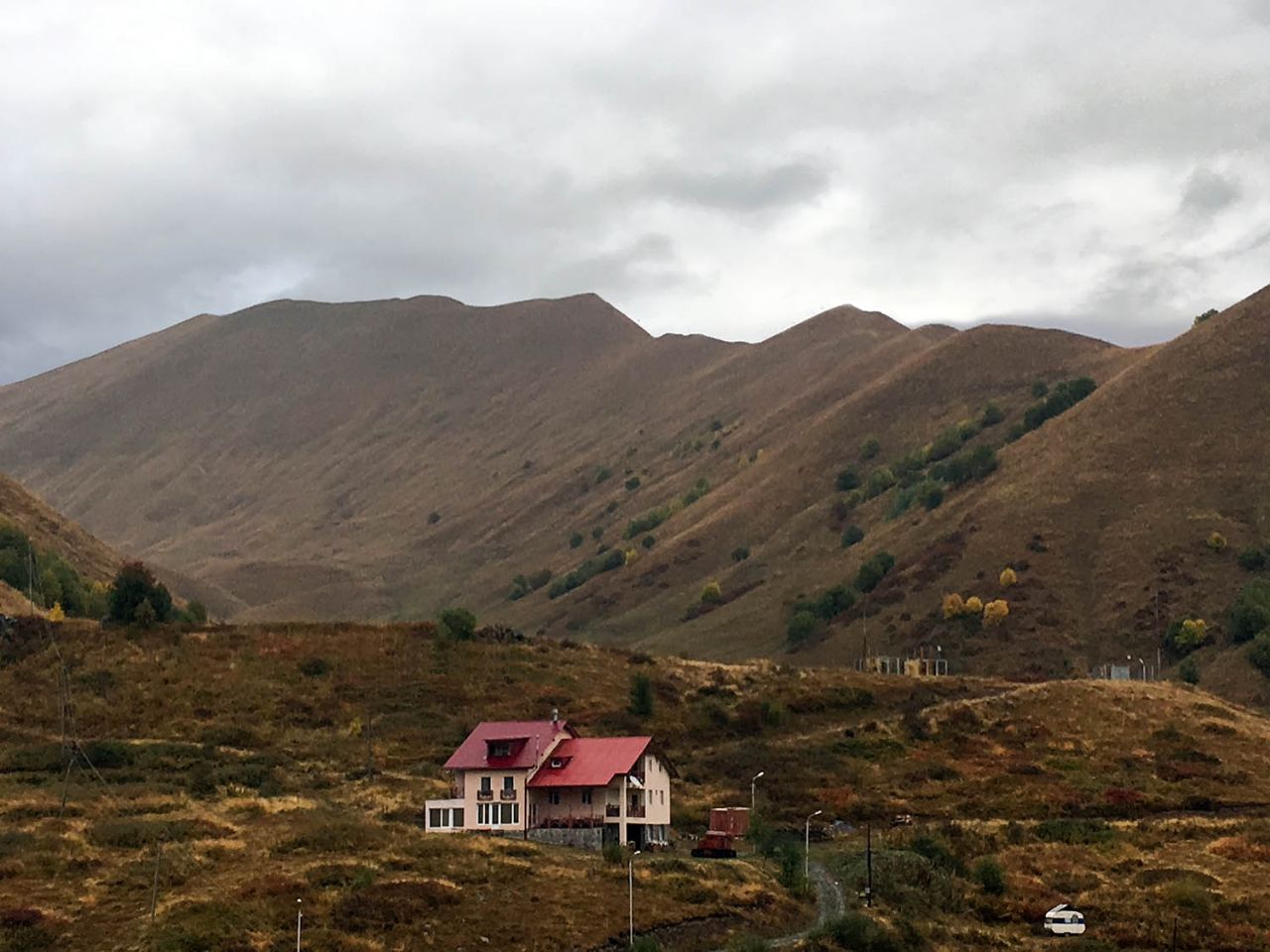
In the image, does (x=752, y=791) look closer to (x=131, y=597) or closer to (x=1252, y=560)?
(x=131, y=597)

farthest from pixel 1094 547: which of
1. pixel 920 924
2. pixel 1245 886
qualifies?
pixel 920 924

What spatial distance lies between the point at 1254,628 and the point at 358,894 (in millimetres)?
116680

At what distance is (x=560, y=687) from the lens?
399ft

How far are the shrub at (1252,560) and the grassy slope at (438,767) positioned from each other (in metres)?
48.8

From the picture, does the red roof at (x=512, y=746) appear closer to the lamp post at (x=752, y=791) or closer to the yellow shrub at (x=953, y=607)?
the lamp post at (x=752, y=791)

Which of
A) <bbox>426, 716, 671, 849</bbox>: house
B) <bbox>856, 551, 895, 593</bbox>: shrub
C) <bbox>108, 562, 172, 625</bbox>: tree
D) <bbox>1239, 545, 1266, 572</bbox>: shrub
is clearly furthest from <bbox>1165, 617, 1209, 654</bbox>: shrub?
<bbox>108, 562, 172, 625</bbox>: tree

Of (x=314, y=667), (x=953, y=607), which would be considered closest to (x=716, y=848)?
(x=314, y=667)

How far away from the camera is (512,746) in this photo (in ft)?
284

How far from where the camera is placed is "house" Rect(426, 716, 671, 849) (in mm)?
83875

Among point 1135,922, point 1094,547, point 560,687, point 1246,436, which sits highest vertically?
point 1246,436

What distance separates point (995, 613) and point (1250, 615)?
2454 centimetres

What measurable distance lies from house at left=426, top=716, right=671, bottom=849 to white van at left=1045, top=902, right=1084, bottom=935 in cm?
2041

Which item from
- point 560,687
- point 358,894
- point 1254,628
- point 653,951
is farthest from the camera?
point 1254,628

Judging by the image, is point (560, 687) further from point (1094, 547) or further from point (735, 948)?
point (1094, 547)
